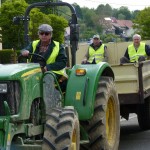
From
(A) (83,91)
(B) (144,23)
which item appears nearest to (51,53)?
(A) (83,91)

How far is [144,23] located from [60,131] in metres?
52.7

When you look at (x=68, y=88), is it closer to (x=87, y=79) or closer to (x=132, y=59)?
(x=87, y=79)

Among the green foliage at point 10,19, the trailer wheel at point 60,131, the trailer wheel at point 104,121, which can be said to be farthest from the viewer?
the green foliage at point 10,19

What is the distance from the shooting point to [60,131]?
6555mm

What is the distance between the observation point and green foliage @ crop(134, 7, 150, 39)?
58.2m

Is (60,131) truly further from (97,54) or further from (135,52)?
(135,52)

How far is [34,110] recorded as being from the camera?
23.3ft

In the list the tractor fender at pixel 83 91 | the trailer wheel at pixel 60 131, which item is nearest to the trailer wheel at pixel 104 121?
the tractor fender at pixel 83 91

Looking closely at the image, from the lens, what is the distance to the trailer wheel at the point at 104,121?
303 inches

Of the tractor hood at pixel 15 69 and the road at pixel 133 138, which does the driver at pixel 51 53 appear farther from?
the road at pixel 133 138

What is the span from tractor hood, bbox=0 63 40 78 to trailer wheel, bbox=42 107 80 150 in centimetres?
63

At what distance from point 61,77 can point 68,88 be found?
0.19 meters

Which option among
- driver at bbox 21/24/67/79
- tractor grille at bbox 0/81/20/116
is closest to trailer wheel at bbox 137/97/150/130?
driver at bbox 21/24/67/79

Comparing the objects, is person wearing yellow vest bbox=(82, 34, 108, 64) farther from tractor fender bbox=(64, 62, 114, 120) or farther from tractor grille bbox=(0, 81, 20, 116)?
tractor grille bbox=(0, 81, 20, 116)
